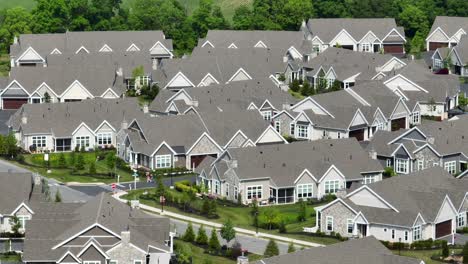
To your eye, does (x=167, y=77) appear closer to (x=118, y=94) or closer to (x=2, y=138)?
(x=118, y=94)

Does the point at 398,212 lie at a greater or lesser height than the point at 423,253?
greater

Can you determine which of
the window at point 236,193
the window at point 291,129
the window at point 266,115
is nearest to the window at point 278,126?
the window at point 291,129

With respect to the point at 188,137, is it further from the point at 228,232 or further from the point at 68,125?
the point at 228,232

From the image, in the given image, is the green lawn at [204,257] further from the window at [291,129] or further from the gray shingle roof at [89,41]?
the gray shingle roof at [89,41]

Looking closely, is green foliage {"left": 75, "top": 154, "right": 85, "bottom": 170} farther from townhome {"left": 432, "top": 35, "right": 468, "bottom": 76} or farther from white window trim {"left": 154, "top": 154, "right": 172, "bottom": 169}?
townhome {"left": 432, "top": 35, "right": 468, "bottom": 76}

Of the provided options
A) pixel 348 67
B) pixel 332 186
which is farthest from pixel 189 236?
pixel 348 67

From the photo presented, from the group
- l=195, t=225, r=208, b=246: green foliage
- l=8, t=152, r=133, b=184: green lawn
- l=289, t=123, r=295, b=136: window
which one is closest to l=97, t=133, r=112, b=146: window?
l=8, t=152, r=133, b=184: green lawn
